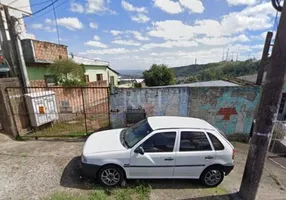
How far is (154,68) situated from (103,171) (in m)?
24.7

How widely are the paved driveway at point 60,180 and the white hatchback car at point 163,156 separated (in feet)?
0.97

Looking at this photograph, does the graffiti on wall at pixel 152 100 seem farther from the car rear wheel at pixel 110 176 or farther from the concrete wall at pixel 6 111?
the concrete wall at pixel 6 111

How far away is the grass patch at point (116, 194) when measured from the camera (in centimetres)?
355

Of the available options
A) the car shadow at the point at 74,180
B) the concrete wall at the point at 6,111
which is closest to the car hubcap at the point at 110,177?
the car shadow at the point at 74,180

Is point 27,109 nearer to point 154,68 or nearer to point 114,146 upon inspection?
point 114,146

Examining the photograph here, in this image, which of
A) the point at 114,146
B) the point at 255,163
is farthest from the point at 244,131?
the point at 114,146

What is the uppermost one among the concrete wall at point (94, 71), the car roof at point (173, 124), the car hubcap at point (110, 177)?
the concrete wall at point (94, 71)

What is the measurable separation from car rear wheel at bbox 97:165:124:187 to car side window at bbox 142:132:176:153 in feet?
2.64

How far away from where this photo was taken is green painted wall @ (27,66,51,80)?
31.7 ft

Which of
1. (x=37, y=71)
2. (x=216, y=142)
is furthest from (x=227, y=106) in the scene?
(x=37, y=71)

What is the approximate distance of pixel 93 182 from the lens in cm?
402

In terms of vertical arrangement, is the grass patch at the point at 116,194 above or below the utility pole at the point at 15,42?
below

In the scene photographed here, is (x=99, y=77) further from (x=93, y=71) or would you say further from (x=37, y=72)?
(x=37, y=72)

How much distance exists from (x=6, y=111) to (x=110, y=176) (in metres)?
5.00
